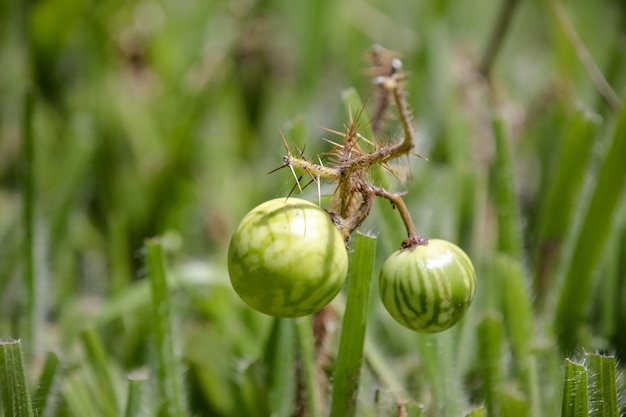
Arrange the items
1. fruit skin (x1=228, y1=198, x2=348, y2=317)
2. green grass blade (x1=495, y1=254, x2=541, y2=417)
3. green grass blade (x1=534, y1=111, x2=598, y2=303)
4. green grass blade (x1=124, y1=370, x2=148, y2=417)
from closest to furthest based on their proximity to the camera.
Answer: fruit skin (x1=228, y1=198, x2=348, y2=317) → green grass blade (x1=124, y1=370, x2=148, y2=417) → green grass blade (x1=495, y1=254, x2=541, y2=417) → green grass blade (x1=534, y1=111, x2=598, y2=303)

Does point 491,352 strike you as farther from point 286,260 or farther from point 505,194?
point 286,260

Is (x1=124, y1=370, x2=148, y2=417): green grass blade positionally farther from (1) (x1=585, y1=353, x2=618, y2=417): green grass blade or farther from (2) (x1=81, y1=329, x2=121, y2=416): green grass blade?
(1) (x1=585, y1=353, x2=618, y2=417): green grass blade

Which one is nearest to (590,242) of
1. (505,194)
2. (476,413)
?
(505,194)

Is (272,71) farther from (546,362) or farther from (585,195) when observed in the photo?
(546,362)

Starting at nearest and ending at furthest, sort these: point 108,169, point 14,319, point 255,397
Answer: point 255,397 < point 14,319 < point 108,169

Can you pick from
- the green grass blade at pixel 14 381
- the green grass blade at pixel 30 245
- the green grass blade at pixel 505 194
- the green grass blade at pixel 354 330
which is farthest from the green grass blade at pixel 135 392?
the green grass blade at pixel 505 194

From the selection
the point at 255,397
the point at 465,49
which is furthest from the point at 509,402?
the point at 465,49

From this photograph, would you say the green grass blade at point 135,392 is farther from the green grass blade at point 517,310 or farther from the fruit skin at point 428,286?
the green grass blade at point 517,310

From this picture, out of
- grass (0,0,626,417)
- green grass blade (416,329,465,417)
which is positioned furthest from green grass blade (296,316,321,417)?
green grass blade (416,329,465,417)
